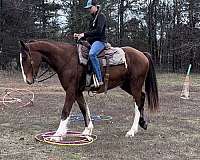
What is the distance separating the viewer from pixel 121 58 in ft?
27.5

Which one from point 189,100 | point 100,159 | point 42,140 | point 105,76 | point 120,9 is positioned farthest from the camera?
point 120,9

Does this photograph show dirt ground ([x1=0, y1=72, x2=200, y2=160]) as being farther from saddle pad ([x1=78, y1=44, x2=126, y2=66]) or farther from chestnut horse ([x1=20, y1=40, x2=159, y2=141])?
saddle pad ([x1=78, y1=44, x2=126, y2=66])

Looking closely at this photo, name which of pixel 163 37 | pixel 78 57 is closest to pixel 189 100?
pixel 78 57

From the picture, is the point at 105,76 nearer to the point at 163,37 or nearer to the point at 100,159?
the point at 100,159

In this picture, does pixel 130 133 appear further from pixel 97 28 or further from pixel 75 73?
pixel 97 28

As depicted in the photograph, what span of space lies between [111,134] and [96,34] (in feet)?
6.74

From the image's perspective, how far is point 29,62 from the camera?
7.57 m

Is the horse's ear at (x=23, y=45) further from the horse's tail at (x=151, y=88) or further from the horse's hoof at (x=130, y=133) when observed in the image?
the horse's tail at (x=151, y=88)

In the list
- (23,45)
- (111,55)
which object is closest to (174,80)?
(111,55)

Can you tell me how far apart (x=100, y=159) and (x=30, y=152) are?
1.20 meters

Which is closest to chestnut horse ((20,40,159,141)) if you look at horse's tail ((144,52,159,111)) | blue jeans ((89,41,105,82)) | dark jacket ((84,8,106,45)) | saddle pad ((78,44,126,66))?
horse's tail ((144,52,159,111))

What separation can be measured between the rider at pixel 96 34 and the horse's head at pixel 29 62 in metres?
0.99

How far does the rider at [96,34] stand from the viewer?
799 cm

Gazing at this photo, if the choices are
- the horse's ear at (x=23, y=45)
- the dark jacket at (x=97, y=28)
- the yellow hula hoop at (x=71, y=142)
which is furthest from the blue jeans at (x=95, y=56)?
the horse's ear at (x=23, y=45)
